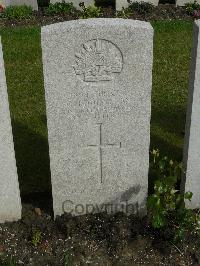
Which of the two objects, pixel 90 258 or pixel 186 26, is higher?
pixel 186 26

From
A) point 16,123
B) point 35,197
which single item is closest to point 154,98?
point 16,123

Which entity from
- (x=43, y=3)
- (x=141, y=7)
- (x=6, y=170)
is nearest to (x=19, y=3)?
(x=43, y=3)

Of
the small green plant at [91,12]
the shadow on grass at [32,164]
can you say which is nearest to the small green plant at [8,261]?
the shadow on grass at [32,164]

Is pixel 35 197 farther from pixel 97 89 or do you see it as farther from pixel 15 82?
pixel 15 82

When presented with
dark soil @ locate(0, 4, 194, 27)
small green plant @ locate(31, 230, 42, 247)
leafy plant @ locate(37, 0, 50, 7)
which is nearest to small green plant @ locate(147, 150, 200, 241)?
small green plant @ locate(31, 230, 42, 247)

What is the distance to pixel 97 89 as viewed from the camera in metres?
4.23

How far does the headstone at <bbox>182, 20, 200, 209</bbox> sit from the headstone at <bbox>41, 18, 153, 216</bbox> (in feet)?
1.29

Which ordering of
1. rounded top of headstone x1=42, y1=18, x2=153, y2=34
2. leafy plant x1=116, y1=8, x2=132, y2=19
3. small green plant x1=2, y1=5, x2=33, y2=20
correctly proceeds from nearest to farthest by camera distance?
rounded top of headstone x1=42, y1=18, x2=153, y2=34 < leafy plant x1=116, y1=8, x2=132, y2=19 < small green plant x1=2, y1=5, x2=33, y2=20

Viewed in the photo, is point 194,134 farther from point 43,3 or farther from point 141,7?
point 43,3

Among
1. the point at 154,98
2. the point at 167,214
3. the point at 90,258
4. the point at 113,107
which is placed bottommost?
the point at 90,258

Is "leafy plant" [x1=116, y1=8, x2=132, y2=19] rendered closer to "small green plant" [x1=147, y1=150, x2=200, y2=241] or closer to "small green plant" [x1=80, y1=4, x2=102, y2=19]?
"small green plant" [x1=80, y1=4, x2=102, y2=19]

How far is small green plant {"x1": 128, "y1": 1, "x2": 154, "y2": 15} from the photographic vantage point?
420 inches

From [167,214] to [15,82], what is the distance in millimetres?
4174

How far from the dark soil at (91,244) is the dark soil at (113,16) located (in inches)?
257
